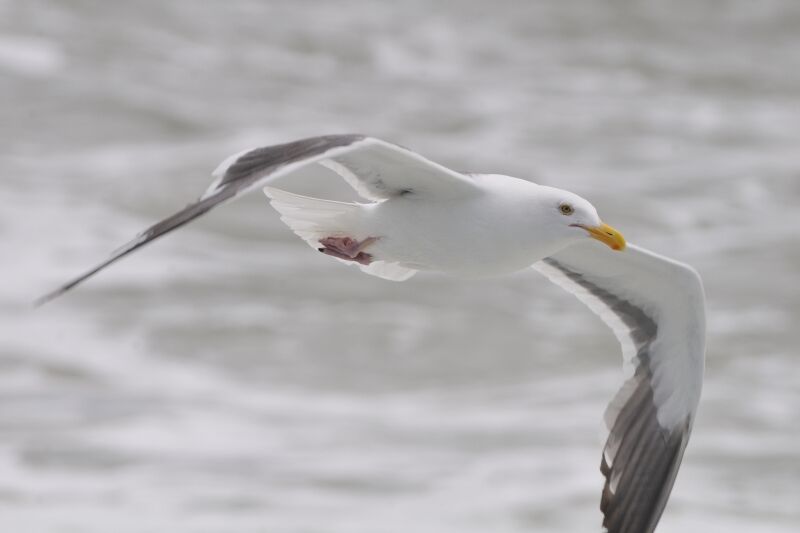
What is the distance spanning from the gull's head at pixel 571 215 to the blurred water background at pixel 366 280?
6.72 metres

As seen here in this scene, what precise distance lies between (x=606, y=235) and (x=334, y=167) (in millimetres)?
1263

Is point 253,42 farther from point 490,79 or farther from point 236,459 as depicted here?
point 236,459

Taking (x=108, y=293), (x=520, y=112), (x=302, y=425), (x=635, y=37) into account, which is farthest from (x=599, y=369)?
(x=635, y=37)

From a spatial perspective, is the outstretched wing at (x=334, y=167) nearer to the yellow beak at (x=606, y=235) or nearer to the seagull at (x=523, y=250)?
the seagull at (x=523, y=250)

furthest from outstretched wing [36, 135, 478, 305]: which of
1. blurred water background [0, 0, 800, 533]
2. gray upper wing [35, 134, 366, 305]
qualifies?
blurred water background [0, 0, 800, 533]

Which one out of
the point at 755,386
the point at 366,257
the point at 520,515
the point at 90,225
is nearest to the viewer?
the point at 366,257

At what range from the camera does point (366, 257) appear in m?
6.88

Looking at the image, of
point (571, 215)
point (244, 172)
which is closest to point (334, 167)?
point (244, 172)

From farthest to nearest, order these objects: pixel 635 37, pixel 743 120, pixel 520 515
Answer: pixel 635 37, pixel 743 120, pixel 520 515

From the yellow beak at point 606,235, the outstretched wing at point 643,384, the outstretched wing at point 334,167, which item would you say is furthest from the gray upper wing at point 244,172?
the outstretched wing at point 643,384

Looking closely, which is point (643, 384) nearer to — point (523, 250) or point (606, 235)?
point (606, 235)

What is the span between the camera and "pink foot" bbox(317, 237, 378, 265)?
269 inches

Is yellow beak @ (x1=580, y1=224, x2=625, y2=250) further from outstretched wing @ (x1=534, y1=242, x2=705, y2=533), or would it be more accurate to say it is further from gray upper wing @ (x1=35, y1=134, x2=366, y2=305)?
gray upper wing @ (x1=35, y1=134, x2=366, y2=305)

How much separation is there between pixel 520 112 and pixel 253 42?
5148 mm
